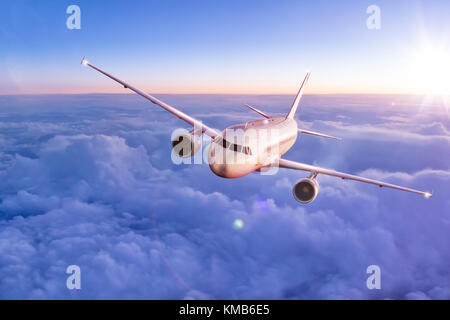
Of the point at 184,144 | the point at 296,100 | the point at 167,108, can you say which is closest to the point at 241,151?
the point at 184,144

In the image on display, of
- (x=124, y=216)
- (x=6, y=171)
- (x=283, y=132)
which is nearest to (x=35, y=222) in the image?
(x=124, y=216)

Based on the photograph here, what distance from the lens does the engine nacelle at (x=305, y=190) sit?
1855 cm

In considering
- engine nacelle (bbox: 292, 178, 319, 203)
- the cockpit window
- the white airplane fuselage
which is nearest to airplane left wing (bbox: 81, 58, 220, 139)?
the white airplane fuselage

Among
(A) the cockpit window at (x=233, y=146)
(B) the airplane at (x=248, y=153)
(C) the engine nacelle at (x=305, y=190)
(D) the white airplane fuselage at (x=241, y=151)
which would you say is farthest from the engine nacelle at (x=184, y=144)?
(C) the engine nacelle at (x=305, y=190)

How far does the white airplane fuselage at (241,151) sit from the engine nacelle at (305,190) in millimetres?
3319

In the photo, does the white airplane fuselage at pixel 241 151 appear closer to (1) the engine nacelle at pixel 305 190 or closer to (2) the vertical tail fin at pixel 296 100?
(1) the engine nacelle at pixel 305 190

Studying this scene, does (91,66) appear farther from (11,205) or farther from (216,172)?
(11,205)

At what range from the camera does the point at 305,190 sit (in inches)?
744

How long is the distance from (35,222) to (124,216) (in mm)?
44689

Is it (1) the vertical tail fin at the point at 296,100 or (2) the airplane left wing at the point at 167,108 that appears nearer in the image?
(2) the airplane left wing at the point at 167,108

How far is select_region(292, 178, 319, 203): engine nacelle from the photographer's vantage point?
18.5 meters

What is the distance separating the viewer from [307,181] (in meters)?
18.9

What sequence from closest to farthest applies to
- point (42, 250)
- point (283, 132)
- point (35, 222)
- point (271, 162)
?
point (271, 162) < point (283, 132) < point (42, 250) < point (35, 222)

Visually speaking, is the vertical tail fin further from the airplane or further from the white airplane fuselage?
the white airplane fuselage
